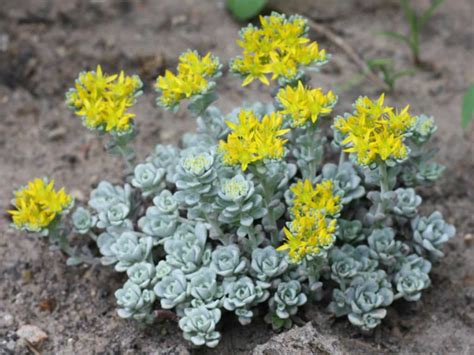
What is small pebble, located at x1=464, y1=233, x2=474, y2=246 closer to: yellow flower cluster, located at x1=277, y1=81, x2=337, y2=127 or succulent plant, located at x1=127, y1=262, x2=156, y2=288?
yellow flower cluster, located at x1=277, y1=81, x2=337, y2=127

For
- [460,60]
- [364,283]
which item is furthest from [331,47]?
[364,283]

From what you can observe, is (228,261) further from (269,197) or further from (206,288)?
(269,197)

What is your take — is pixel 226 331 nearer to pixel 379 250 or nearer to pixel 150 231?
pixel 150 231

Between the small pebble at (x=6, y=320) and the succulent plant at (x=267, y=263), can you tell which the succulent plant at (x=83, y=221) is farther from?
the succulent plant at (x=267, y=263)

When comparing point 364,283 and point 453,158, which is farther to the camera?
point 453,158

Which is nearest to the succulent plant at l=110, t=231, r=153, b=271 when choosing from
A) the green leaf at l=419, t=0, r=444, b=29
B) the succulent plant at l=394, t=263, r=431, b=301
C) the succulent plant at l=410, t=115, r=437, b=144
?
the succulent plant at l=394, t=263, r=431, b=301

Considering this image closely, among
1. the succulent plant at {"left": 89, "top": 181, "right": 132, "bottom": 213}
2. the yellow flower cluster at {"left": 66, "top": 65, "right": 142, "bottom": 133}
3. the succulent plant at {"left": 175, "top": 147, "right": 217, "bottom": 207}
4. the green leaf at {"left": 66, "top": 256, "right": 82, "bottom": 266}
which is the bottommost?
the green leaf at {"left": 66, "top": 256, "right": 82, "bottom": 266}

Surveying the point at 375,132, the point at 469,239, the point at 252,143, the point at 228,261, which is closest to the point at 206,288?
the point at 228,261
